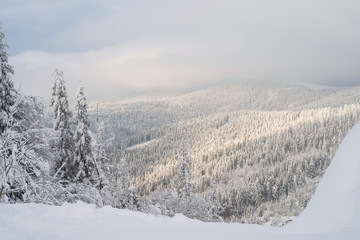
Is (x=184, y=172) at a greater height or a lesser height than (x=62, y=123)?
lesser

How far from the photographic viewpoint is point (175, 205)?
24141 millimetres

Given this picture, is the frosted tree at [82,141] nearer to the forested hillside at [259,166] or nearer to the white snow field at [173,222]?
the white snow field at [173,222]

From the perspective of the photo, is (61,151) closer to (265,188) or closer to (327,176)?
(327,176)

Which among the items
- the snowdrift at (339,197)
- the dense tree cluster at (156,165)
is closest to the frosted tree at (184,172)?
the dense tree cluster at (156,165)

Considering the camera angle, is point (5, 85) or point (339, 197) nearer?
point (339, 197)

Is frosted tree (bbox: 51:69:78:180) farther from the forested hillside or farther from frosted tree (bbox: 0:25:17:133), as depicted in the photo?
the forested hillside

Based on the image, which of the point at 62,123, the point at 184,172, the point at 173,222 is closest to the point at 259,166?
the point at 184,172

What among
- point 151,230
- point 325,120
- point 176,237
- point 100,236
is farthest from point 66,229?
point 325,120

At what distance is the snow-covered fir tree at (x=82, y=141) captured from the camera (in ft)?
47.9

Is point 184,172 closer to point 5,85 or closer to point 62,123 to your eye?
point 62,123

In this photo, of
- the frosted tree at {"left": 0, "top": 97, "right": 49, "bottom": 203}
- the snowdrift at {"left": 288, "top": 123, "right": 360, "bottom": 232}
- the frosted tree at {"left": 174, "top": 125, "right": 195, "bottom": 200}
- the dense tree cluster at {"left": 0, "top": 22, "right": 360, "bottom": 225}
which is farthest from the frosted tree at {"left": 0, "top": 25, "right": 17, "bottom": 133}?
the frosted tree at {"left": 174, "top": 125, "right": 195, "bottom": 200}

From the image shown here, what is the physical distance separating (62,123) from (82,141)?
1.57m

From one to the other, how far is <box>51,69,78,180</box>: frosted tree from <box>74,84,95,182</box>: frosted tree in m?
0.44

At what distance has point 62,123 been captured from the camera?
14031 mm
